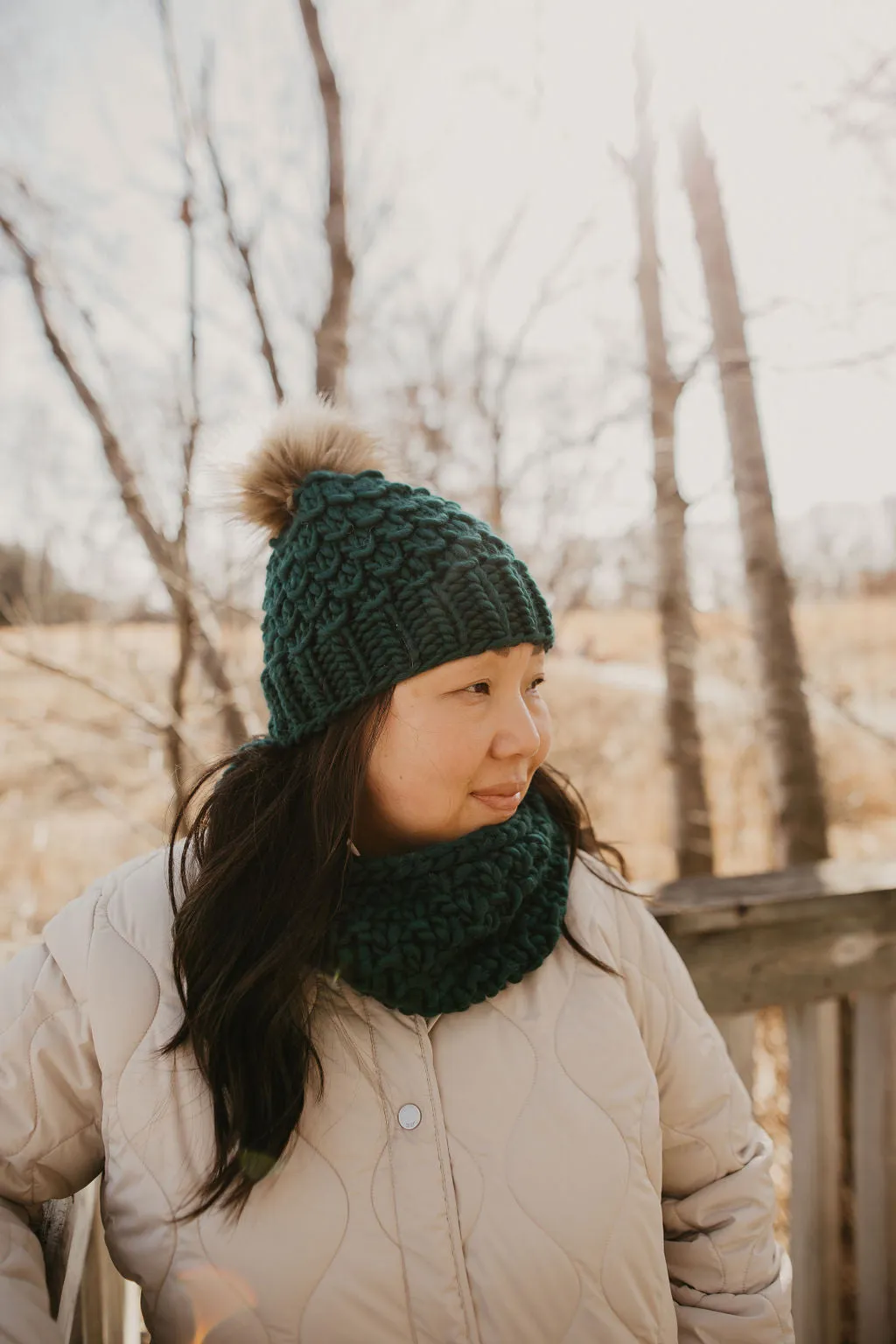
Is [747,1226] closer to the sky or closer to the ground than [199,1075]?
closer to the ground

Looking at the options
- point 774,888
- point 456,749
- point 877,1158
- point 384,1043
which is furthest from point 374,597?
point 877,1158

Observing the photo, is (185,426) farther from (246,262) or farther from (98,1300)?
(98,1300)

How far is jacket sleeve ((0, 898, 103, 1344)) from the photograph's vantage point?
3.16 feet

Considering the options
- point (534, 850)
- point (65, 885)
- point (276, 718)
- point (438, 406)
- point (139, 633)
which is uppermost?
point (438, 406)

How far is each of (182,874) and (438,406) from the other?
351 centimetres

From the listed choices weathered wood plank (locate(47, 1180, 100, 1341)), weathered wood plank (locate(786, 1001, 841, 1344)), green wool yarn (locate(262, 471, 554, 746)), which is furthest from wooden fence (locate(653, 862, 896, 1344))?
weathered wood plank (locate(47, 1180, 100, 1341))

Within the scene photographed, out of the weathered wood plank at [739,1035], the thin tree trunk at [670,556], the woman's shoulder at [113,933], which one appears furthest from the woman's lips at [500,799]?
the thin tree trunk at [670,556]

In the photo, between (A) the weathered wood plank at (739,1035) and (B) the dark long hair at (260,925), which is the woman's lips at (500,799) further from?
(A) the weathered wood plank at (739,1035)

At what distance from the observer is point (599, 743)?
636 centimetres

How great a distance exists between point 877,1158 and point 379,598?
5.27ft

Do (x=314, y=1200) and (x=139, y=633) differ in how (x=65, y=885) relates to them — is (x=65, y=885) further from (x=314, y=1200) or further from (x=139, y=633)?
(x=314, y=1200)

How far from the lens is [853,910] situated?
5.24 feet

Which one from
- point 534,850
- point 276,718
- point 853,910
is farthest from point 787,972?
point 276,718

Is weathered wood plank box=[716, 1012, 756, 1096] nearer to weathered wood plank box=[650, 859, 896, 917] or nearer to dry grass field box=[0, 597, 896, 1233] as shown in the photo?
weathered wood plank box=[650, 859, 896, 917]
